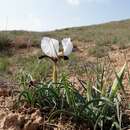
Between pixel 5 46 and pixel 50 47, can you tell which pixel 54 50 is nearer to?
pixel 50 47

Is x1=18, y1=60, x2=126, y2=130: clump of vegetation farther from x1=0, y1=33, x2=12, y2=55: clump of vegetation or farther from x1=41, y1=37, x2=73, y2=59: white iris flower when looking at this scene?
x1=0, y1=33, x2=12, y2=55: clump of vegetation

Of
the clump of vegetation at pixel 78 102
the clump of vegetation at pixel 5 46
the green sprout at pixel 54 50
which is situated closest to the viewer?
the clump of vegetation at pixel 78 102

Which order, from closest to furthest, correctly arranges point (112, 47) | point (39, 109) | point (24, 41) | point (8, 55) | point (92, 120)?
1. point (92, 120)
2. point (39, 109)
3. point (8, 55)
4. point (112, 47)
5. point (24, 41)

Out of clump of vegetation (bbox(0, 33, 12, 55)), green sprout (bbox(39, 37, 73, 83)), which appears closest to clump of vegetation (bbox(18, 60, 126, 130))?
green sprout (bbox(39, 37, 73, 83))

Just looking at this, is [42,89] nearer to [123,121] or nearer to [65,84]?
Answer: [65,84]

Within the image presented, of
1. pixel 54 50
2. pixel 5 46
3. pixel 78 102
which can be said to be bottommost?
pixel 5 46

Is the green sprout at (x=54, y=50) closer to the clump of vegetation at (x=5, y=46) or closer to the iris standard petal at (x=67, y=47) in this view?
the iris standard petal at (x=67, y=47)

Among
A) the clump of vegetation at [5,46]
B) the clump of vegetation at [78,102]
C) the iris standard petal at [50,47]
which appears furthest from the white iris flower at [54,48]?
the clump of vegetation at [5,46]

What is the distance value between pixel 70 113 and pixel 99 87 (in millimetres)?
577

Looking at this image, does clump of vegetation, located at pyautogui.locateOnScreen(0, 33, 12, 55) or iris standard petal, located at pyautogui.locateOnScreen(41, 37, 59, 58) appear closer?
iris standard petal, located at pyautogui.locateOnScreen(41, 37, 59, 58)

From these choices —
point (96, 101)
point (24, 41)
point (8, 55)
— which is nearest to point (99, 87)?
point (96, 101)

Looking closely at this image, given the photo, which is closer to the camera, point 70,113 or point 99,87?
point 70,113

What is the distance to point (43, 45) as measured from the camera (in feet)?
13.4

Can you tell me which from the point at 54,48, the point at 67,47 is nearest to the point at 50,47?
the point at 54,48
